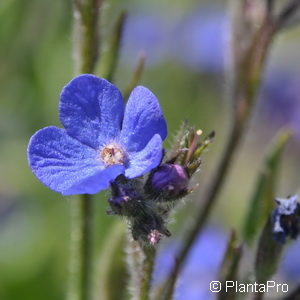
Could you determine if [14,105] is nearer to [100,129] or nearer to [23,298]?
[23,298]

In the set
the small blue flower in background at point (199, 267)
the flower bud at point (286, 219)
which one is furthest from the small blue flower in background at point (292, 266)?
the flower bud at point (286, 219)

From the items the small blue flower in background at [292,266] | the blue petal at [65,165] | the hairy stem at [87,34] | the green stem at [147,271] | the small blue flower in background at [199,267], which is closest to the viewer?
the blue petal at [65,165]

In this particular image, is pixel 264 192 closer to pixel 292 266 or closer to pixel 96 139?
pixel 96 139

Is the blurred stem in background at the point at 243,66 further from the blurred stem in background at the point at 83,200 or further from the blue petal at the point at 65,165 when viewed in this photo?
the blue petal at the point at 65,165

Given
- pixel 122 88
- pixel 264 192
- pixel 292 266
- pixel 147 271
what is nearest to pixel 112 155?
pixel 147 271

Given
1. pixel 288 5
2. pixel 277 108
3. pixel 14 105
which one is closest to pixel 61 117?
pixel 288 5

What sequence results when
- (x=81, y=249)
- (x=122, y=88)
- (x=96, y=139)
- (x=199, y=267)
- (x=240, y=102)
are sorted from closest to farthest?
(x=96, y=139) < (x=81, y=249) < (x=240, y=102) < (x=199, y=267) < (x=122, y=88)

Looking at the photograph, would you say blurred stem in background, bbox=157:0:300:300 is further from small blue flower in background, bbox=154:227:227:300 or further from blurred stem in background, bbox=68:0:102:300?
small blue flower in background, bbox=154:227:227:300
